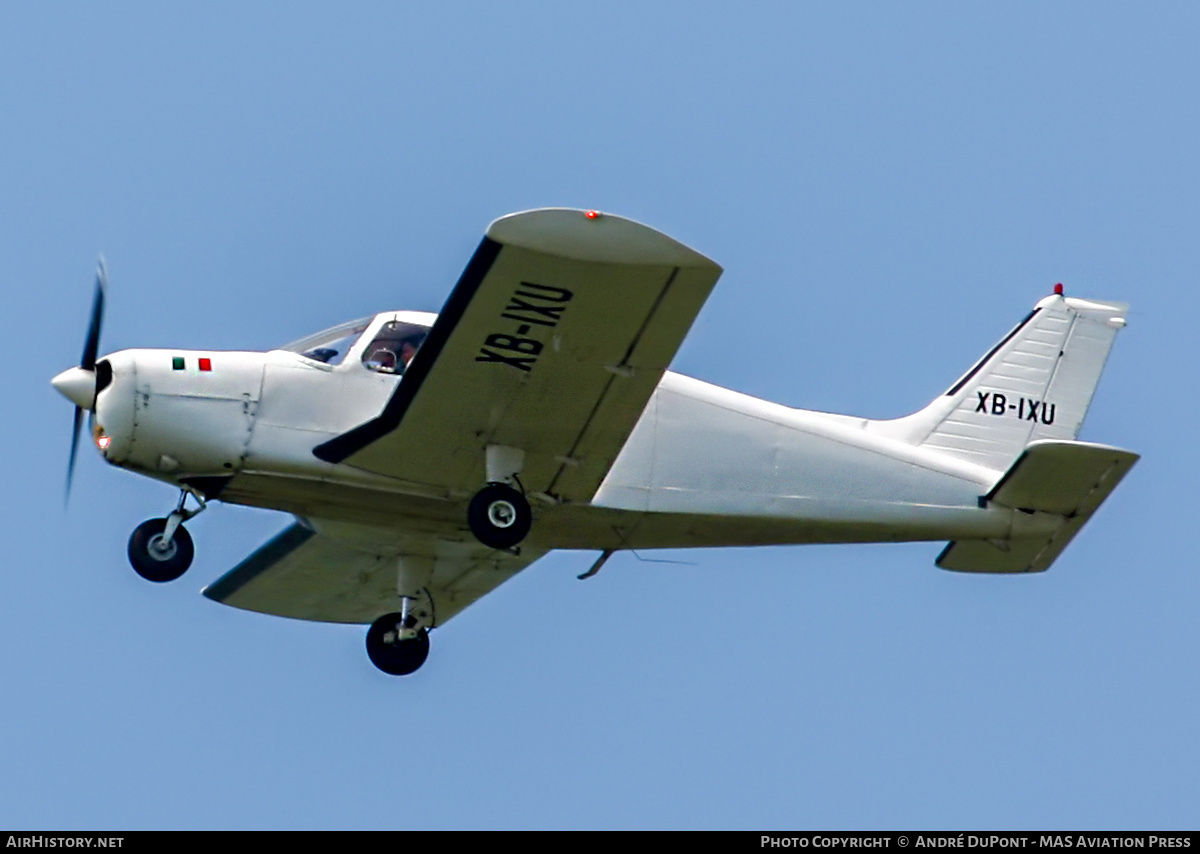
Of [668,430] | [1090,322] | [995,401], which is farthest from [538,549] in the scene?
[1090,322]

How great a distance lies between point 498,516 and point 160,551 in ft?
8.99

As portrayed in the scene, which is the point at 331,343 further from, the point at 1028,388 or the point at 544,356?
the point at 1028,388

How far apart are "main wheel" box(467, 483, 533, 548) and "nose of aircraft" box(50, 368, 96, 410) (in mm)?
3147

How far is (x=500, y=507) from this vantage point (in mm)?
16703

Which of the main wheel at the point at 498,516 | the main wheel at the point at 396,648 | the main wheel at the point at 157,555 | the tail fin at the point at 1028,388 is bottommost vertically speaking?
the main wheel at the point at 396,648

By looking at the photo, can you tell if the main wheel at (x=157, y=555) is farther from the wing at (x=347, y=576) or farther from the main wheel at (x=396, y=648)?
the main wheel at (x=396, y=648)

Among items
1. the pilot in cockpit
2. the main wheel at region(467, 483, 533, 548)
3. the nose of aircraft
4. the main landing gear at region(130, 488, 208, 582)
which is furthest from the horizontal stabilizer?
the nose of aircraft

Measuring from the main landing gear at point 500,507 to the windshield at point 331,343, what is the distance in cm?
142

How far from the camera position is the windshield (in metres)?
16.8

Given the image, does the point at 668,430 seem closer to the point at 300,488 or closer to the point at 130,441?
the point at 300,488

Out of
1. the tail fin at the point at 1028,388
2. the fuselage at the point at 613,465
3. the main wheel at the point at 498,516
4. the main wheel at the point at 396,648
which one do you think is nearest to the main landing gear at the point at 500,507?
the main wheel at the point at 498,516

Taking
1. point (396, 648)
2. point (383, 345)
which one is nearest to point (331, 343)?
point (383, 345)

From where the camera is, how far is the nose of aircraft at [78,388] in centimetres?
1644

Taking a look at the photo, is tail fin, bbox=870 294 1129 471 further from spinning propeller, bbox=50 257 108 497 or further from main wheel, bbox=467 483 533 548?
spinning propeller, bbox=50 257 108 497
